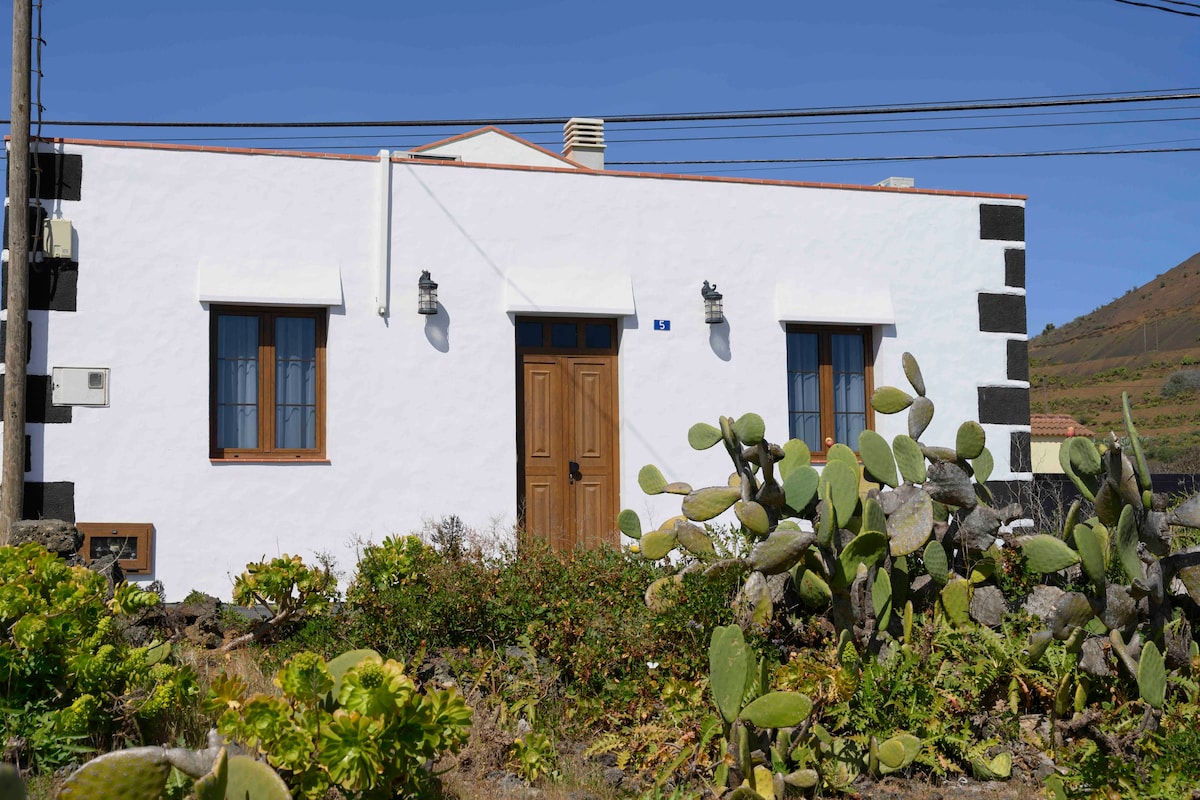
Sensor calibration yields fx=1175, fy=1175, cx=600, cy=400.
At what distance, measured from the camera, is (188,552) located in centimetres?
967

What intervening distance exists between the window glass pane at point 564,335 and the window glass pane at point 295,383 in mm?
2142

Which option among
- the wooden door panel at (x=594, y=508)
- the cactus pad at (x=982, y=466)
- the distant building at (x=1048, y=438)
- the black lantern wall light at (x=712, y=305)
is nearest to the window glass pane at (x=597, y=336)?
the black lantern wall light at (x=712, y=305)

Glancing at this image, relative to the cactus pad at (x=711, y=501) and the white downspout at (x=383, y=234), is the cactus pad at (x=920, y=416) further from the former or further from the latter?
the white downspout at (x=383, y=234)

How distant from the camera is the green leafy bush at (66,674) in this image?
15.3 ft

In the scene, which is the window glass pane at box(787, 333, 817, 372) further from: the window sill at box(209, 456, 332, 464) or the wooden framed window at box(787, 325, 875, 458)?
the window sill at box(209, 456, 332, 464)

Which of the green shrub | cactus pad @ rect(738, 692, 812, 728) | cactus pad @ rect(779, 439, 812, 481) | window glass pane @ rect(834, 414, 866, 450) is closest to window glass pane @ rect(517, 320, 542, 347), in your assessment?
window glass pane @ rect(834, 414, 866, 450)

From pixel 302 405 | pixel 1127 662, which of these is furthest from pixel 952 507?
pixel 302 405

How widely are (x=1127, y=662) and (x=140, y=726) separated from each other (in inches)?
168

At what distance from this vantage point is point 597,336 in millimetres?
10969

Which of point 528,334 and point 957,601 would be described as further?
point 528,334

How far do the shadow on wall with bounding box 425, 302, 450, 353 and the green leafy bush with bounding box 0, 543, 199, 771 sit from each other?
17.7ft

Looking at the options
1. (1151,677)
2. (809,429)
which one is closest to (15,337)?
(809,429)

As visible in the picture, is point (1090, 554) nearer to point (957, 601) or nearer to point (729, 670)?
point (957, 601)

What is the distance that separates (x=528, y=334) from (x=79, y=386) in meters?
3.82
